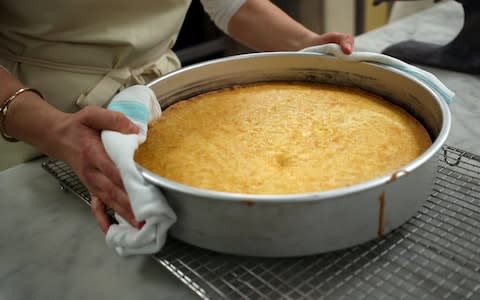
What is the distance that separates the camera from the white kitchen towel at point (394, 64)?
3.07 ft

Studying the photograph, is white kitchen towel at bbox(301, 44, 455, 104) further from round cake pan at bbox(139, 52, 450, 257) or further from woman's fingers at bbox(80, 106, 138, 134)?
woman's fingers at bbox(80, 106, 138, 134)

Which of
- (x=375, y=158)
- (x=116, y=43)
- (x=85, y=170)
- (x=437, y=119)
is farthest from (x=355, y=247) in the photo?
(x=116, y=43)

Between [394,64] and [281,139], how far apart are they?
Result: 301 millimetres

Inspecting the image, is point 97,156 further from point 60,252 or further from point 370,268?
point 370,268

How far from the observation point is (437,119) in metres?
0.86

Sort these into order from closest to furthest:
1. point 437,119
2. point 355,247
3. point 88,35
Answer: point 355,247 < point 437,119 < point 88,35

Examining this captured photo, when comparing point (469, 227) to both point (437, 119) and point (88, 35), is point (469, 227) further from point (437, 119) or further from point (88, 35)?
point (88, 35)

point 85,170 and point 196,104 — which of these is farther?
point 196,104

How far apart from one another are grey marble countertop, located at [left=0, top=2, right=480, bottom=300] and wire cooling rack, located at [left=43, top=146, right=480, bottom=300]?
0.06 m

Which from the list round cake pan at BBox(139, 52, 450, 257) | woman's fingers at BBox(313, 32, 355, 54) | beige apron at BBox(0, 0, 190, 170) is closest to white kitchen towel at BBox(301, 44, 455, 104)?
woman's fingers at BBox(313, 32, 355, 54)

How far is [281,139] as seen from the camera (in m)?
0.92

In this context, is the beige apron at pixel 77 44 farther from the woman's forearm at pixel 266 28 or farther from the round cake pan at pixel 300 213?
the round cake pan at pixel 300 213

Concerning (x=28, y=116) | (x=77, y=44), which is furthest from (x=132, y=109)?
(x=77, y=44)

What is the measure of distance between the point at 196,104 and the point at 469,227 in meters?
0.61
